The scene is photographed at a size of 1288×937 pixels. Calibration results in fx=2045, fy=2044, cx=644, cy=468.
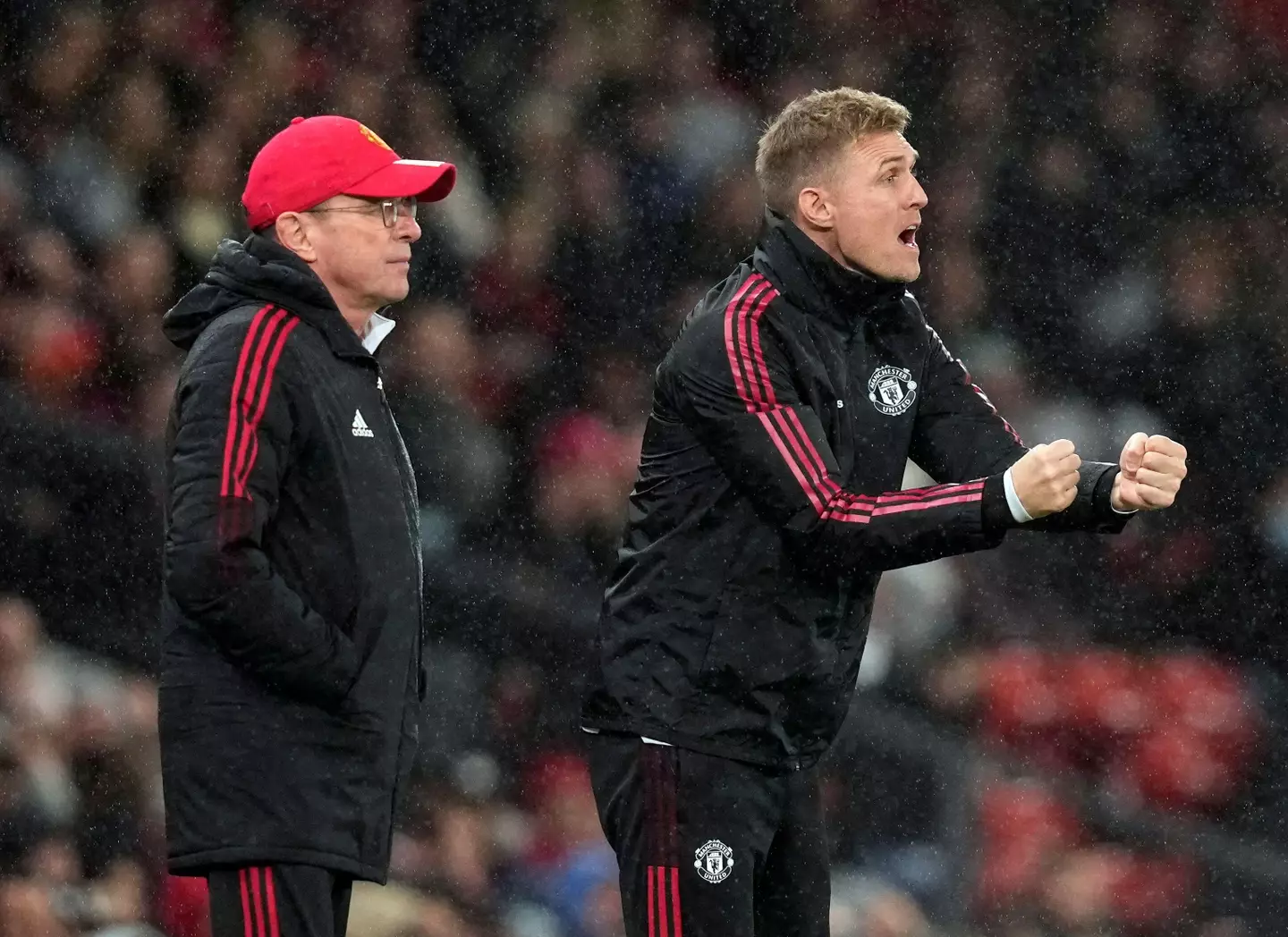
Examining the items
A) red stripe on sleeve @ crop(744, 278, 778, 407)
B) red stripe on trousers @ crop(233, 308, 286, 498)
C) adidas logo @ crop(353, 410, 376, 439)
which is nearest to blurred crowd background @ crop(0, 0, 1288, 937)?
red stripe on sleeve @ crop(744, 278, 778, 407)

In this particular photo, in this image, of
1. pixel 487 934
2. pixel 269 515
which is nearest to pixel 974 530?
pixel 269 515

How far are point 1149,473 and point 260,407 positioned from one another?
1257 millimetres

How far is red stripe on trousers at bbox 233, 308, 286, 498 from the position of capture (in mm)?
2680

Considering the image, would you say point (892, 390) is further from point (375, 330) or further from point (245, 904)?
point (245, 904)

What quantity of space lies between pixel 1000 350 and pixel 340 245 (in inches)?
115

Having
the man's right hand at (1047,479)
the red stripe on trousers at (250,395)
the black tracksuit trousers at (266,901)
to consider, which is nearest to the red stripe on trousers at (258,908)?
the black tracksuit trousers at (266,901)

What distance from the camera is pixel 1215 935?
520 cm

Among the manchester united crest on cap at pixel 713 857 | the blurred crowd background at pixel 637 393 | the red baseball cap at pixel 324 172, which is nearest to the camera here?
the red baseball cap at pixel 324 172

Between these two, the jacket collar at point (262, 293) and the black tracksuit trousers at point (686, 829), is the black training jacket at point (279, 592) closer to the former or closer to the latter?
the jacket collar at point (262, 293)

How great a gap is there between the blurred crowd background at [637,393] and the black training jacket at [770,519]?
2047 millimetres

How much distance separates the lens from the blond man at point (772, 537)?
9.85 feet

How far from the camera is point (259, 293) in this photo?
284cm

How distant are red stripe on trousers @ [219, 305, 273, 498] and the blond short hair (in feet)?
3.10

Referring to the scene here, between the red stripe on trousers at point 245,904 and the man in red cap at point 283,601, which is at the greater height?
the man in red cap at point 283,601
